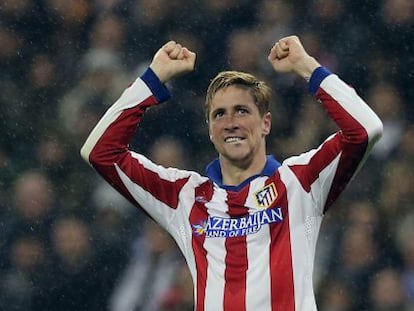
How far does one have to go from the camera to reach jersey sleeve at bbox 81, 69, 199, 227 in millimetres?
3359

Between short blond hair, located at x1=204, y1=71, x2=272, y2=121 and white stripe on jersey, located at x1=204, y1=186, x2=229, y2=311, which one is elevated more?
short blond hair, located at x1=204, y1=71, x2=272, y2=121

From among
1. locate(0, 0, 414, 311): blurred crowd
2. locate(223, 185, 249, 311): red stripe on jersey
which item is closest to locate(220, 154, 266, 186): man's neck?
locate(223, 185, 249, 311): red stripe on jersey

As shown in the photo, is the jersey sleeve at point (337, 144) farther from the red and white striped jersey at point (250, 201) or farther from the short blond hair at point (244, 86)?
the short blond hair at point (244, 86)

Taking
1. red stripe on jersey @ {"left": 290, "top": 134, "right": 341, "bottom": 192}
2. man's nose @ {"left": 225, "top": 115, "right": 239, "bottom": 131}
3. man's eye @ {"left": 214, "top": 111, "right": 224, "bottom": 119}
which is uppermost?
man's eye @ {"left": 214, "top": 111, "right": 224, "bottom": 119}

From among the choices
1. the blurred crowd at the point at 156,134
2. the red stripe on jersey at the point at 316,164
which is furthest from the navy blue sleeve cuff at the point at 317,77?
the blurred crowd at the point at 156,134

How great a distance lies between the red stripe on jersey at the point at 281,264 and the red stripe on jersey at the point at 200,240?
20 cm

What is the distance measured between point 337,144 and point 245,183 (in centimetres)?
31

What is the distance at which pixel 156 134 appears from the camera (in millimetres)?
5051

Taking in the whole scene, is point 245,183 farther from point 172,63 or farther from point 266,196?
point 172,63

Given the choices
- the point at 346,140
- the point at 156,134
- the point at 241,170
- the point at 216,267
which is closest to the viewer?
the point at 346,140

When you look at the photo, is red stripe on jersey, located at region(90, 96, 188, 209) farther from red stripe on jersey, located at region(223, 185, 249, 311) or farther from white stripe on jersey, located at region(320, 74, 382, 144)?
white stripe on jersey, located at region(320, 74, 382, 144)

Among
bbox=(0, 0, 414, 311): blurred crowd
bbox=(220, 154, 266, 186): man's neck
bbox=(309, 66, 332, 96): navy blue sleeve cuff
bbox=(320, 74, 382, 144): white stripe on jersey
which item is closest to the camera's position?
bbox=(320, 74, 382, 144): white stripe on jersey

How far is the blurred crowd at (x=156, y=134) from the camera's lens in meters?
4.76

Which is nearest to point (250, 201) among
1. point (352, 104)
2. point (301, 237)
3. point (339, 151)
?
point (301, 237)
